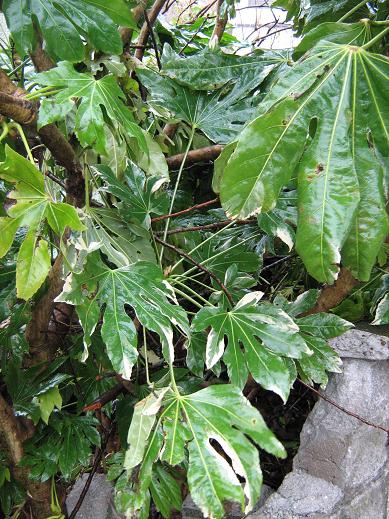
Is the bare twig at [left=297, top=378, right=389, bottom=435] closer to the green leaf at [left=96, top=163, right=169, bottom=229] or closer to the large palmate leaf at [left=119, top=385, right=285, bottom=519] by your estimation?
the large palmate leaf at [left=119, top=385, right=285, bottom=519]

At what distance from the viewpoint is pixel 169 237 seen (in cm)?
109

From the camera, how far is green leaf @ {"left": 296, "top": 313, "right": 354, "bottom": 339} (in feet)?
3.04

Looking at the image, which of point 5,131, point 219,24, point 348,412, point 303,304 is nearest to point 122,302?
point 5,131

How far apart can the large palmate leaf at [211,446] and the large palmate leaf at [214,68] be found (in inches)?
24.8

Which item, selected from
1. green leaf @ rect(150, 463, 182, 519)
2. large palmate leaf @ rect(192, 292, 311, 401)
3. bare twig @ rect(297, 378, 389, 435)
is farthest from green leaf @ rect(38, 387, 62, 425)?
bare twig @ rect(297, 378, 389, 435)

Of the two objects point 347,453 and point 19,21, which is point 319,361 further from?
point 19,21

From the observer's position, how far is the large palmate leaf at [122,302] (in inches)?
27.6

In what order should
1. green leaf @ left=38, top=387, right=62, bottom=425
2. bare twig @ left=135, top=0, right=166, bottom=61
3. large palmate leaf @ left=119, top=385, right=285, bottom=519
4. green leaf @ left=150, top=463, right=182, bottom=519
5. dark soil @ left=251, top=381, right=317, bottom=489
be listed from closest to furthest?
1. large palmate leaf @ left=119, top=385, right=285, bottom=519
2. green leaf @ left=150, top=463, right=182, bottom=519
3. green leaf @ left=38, top=387, right=62, bottom=425
4. bare twig @ left=135, top=0, right=166, bottom=61
5. dark soil @ left=251, top=381, right=317, bottom=489

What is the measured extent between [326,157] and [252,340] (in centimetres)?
32

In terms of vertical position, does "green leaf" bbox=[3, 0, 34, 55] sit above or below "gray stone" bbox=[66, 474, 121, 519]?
above

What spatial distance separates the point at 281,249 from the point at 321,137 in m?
0.65

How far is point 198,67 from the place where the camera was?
99 cm

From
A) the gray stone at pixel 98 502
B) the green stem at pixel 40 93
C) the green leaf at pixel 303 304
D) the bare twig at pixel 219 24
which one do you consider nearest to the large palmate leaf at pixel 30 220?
the green stem at pixel 40 93

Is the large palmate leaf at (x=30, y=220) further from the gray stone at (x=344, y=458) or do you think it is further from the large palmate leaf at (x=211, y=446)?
the gray stone at (x=344, y=458)
